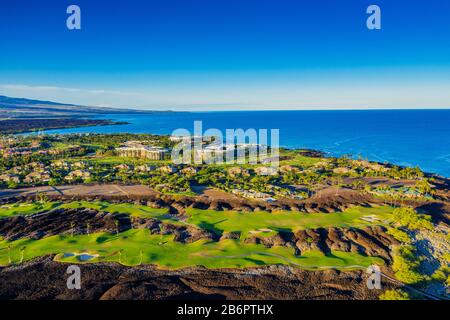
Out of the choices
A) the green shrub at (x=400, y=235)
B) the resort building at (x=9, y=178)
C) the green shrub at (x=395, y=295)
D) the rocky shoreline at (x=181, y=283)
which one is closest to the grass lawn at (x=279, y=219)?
the green shrub at (x=400, y=235)

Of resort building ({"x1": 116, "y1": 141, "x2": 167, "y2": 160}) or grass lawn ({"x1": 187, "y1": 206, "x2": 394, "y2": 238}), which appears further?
resort building ({"x1": 116, "y1": 141, "x2": 167, "y2": 160})

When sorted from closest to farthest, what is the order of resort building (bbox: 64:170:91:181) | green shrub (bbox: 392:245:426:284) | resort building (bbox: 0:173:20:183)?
1. green shrub (bbox: 392:245:426:284)
2. resort building (bbox: 0:173:20:183)
3. resort building (bbox: 64:170:91:181)

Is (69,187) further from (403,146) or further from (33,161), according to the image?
(403,146)

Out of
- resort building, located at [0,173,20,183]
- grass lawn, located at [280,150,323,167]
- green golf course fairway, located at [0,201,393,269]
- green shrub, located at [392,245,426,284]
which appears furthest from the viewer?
grass lawn, located at [280,150,323,167]

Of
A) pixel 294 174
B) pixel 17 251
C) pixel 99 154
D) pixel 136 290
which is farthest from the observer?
pixel 99 154

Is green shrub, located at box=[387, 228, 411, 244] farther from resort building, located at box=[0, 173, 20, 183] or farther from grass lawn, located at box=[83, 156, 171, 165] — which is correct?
resort building, located at box=[0, 173, 20, 183]

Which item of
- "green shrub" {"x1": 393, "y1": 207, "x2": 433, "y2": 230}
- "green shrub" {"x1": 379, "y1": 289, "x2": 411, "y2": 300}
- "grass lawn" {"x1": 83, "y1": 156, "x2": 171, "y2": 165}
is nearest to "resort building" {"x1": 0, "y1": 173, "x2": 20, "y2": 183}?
"grass lawn" {"x1": 83, "y1": 156, "x2": 171, "y2": 165}

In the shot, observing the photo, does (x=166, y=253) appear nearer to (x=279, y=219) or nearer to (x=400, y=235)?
(x=279, y=219)
